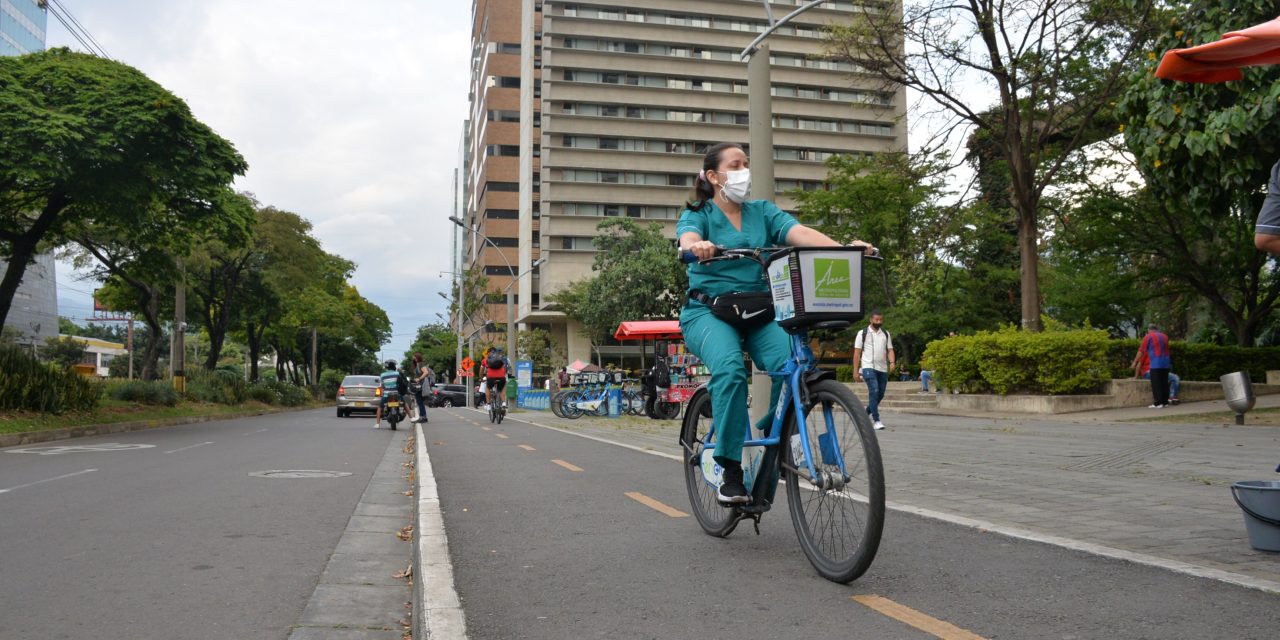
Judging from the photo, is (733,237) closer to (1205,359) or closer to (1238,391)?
(1238,391)

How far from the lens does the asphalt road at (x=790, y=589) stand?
3146 millimetres

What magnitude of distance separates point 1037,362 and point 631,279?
3517 centimetres

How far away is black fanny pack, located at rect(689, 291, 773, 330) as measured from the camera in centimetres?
439

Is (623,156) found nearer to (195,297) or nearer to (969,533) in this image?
(195,297)

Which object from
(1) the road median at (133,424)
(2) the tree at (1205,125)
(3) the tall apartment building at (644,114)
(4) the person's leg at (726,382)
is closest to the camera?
(4) the person's leg at (726,382)

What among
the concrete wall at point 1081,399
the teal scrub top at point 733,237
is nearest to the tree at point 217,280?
the concrete wall at point 1081,399

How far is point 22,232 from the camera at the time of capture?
22922mm

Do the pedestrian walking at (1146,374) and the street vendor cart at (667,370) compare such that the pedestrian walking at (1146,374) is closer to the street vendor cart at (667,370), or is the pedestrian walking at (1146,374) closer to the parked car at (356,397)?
the street vendor cart at (667,370)

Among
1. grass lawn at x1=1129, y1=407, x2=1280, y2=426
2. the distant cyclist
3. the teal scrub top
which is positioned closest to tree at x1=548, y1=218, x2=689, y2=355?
the distant cyclist

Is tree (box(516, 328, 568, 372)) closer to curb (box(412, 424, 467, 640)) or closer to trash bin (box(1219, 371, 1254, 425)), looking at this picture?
trash bin (box(1219, 371, 1254, 425))

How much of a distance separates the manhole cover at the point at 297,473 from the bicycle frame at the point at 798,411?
641 centimetres

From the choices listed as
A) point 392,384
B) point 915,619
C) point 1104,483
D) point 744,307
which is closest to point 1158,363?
point 1104,483

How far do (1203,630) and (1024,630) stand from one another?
538 mm

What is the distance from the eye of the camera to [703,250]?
13.7 ft
